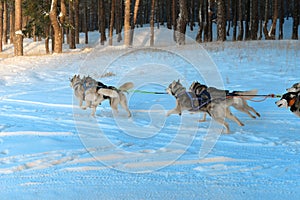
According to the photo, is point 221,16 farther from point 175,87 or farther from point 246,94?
point 246,94

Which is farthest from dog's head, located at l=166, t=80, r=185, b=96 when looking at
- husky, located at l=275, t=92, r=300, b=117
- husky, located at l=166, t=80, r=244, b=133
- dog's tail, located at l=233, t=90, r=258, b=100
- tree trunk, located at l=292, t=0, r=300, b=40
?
tree trunk, located at l=292, t=0, r=300, b=40

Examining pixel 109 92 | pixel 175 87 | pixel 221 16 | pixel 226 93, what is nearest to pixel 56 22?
pixel 221 16

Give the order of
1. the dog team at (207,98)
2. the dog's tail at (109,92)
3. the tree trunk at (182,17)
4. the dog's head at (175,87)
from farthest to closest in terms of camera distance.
→ the tree trunk at (182,17) → the dog's tail at (109,92) → the dog's head at (175,87) → the dog team at (207,98)

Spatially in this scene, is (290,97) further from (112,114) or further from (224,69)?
(224,69)

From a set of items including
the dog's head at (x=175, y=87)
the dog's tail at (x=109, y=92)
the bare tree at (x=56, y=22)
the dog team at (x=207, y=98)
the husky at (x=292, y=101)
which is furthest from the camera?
the bare tree at (x=56, y=22)

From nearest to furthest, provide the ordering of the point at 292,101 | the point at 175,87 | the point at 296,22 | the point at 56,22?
1. the point at 292,101
2. the point at 175,87
3. the point at 56,22
4. the point at 296,22

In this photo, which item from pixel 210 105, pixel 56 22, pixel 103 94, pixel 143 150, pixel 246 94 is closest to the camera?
pixel 143 150

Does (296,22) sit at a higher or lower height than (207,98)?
higher

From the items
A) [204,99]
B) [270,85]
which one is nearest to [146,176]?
[204,99]

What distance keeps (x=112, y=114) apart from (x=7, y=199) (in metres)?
4.47

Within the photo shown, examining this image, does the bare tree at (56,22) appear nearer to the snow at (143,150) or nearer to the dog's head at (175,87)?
the snow at (143,150)

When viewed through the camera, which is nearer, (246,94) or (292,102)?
(292,102)

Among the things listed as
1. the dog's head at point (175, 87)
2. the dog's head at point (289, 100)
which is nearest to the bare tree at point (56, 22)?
the dog's head at point (175, 87)

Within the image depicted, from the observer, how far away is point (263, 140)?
570cm
